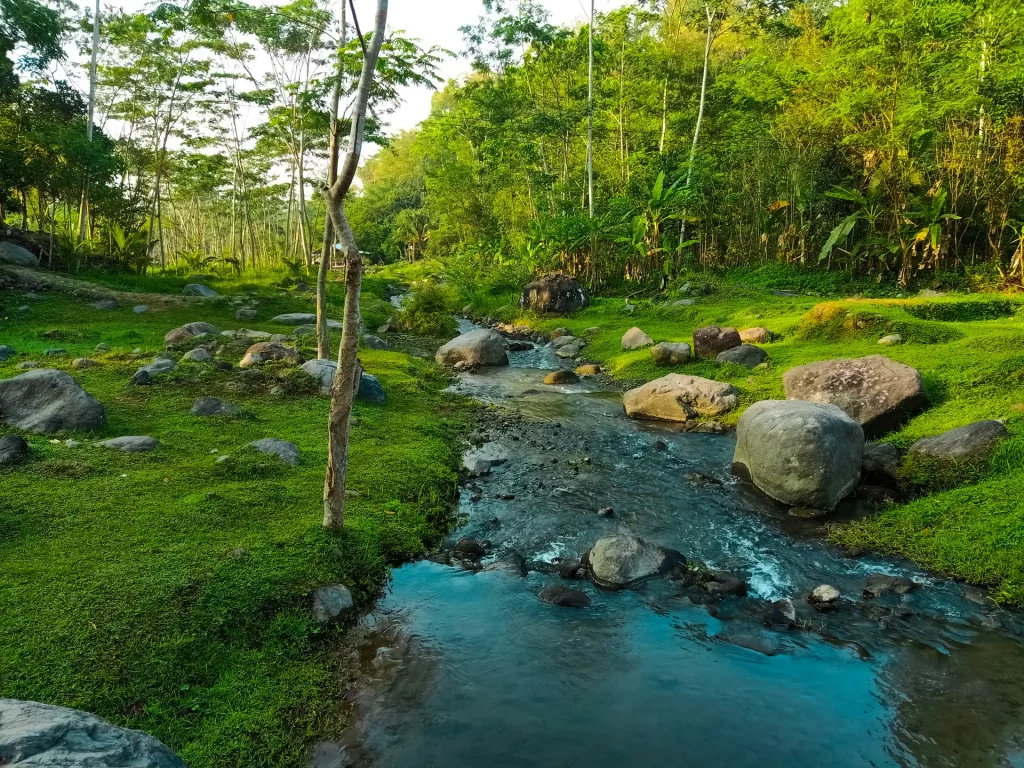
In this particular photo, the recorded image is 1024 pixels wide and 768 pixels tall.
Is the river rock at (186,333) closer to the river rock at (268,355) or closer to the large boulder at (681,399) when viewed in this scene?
the river rock at (268,355)

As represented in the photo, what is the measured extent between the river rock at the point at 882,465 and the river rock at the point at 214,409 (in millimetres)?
9328

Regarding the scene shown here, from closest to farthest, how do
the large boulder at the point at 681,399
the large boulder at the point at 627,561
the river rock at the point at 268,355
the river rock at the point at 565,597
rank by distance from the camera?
the river rock at the point at 565,597 → the large boulder at the point at 627,561 → the large boulder at the point at 681,399 → the river rock at the point at 268,355

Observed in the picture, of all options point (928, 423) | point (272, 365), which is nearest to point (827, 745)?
point (928, 423)

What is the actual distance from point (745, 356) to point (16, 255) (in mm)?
23430

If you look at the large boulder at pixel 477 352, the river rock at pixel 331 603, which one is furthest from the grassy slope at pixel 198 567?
the large boulder at pixel 477 352

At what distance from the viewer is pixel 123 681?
13.8ft

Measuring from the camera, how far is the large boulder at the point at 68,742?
107 inches

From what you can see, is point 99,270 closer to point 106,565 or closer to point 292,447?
point 292,447

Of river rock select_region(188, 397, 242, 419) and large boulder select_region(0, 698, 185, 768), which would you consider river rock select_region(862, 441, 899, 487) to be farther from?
river rock select_region(188, 397, 242, 419)

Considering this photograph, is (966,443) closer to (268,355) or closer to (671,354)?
(671,354)

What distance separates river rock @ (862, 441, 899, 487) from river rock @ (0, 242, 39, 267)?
25052 millimetres

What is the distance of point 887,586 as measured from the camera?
612 centimetres

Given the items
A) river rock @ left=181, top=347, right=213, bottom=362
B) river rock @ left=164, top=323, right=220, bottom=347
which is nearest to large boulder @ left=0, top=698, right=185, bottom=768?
river rock @ left=181, top=347, right=213, bottom=362

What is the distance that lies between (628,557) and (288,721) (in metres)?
3.62
